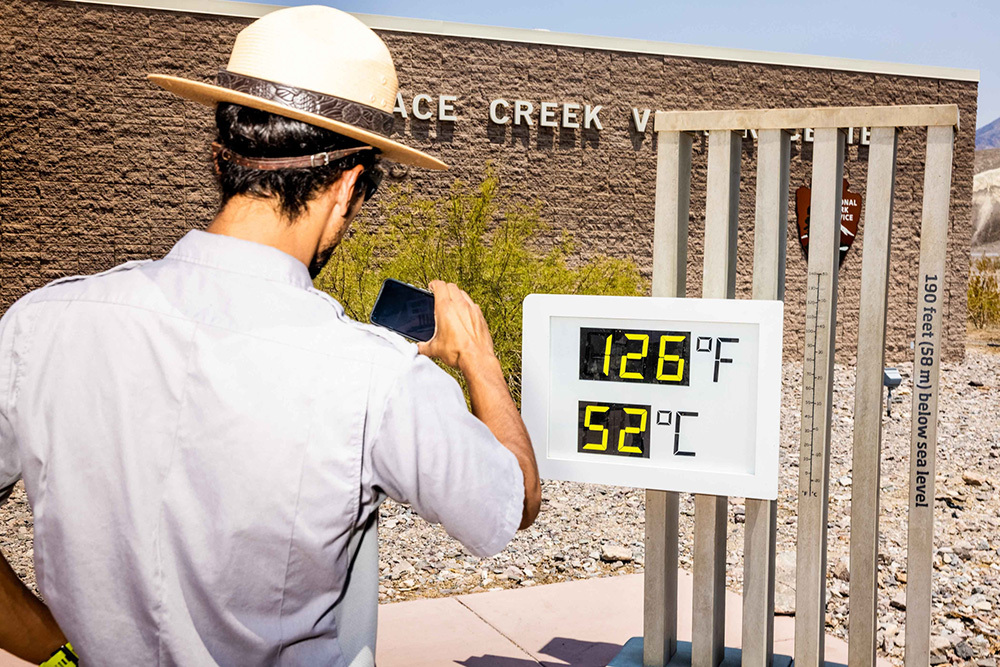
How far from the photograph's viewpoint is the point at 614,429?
10.1 ft

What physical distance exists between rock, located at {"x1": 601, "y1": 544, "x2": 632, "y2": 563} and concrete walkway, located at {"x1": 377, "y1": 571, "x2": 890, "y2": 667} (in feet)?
1.99

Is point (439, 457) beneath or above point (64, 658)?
above

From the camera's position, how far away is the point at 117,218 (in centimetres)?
1280

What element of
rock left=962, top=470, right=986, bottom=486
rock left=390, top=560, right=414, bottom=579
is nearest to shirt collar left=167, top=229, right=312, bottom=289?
rock left=390, top=560, right=414, bottom=579

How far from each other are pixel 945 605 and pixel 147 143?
36.5 feet

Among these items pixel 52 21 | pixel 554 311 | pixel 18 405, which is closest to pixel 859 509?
pixel 554 311

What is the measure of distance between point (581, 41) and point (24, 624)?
45.2ft

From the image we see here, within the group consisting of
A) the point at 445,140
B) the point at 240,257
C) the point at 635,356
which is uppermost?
the point at 445,140

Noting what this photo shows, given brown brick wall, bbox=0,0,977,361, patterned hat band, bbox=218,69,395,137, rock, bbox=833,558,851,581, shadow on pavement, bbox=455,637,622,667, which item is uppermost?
→ brown brick wall, bbox=0,0,977,361

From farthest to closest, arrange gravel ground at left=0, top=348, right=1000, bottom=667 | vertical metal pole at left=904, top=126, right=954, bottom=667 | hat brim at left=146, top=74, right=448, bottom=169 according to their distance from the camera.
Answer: gravel ground at left=0, top=348, right=1000, bottom=667
vertical metal pole at left=904, top=126, right=954, bottom=667
hat brim at left=146, top=74, right=448, bottom=169

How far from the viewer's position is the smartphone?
1.94 metres

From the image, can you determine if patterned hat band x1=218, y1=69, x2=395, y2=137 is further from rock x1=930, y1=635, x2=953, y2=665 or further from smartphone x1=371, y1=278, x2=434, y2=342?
rock x1=930, y1=635, x2=953, y2=665

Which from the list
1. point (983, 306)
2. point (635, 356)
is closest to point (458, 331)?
point (635, 356)

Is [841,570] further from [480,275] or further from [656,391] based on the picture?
[480,275]
